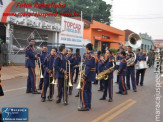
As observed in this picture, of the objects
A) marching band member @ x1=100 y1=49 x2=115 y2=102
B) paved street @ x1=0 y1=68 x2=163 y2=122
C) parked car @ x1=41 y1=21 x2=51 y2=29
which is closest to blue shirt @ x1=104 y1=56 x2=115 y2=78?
marching band member @ x1=100 y1=49 x2=115 y2=102

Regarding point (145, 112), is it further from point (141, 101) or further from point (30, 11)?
point (30, 11)

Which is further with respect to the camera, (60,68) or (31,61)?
(31,61)

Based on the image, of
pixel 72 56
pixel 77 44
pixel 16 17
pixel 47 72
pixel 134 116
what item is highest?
pixel 16 17

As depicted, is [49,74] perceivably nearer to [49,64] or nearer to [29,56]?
[49,64]

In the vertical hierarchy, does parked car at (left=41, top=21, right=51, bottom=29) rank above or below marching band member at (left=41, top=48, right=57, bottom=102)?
above

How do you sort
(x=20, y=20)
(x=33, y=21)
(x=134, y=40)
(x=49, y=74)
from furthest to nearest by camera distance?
(x=33, y=21)
(x=20, y=20)
(x=134, y=40)
(x=49, y=74)

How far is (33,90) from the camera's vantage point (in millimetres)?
7742

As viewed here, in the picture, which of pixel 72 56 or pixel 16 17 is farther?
pixel 16 17

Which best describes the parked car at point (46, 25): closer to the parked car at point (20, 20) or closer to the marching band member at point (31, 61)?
the parked car at point (20, 20)

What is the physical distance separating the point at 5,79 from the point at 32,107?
563 centimetres

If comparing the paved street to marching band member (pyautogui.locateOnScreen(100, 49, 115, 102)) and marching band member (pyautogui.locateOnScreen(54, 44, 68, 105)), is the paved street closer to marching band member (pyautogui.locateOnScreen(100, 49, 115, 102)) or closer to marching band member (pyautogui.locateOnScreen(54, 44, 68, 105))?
marching band member (pyautogui.locateOnScreen(100, 49, 115, 102))

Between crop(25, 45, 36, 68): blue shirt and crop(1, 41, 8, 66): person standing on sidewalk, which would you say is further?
crop(1, 41, 8, 66): person standing on sidewalk

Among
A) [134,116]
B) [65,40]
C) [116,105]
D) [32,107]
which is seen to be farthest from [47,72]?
[65,40]

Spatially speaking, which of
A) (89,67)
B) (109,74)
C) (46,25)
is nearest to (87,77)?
(89,67)
